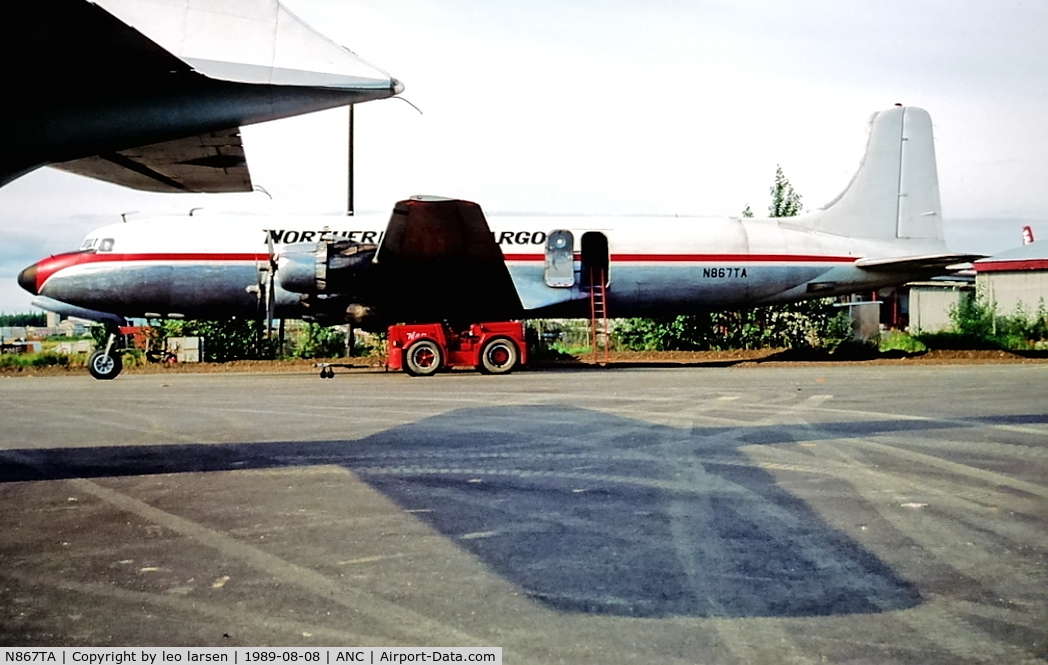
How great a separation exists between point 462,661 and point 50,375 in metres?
22.8

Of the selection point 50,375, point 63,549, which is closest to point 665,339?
point 50,375

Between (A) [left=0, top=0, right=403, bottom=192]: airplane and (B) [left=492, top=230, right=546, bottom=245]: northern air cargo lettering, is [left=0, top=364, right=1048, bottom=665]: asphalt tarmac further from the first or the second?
(B) [left=492, top=230, right=546, bottom=245]: northern air cargo lettering

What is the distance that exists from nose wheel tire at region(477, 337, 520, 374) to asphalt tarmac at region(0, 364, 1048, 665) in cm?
856

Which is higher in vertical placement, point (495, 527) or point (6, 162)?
point (6, 162)

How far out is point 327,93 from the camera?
666cm

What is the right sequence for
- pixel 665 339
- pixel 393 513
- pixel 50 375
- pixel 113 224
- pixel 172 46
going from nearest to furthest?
pixel 393 513, pixel 172 46, pixel 113 224, pixel 50 375, pixel 665 339

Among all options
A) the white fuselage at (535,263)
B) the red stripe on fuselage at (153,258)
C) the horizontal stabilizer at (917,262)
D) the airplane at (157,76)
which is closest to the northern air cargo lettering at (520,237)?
the white fuselage at (535,263)

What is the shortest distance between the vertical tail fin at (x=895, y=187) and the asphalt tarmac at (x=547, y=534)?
13102 mm

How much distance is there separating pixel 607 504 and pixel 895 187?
20433mm

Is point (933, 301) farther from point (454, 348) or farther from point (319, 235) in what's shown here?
point (319, 235)

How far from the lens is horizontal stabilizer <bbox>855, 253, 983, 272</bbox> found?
21.5m

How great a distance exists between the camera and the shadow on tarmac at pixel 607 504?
423 cm

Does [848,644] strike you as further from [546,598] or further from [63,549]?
[63,549]

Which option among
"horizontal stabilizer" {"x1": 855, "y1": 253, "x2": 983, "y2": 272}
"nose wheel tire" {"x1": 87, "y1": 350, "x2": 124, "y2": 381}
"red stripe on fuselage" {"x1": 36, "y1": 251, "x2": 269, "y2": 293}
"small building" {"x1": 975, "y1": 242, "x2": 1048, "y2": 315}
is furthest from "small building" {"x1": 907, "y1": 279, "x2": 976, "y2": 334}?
"nose wheel tire" {"x1": 87, "y1": 350, "x2": 124, "y2": 381}
